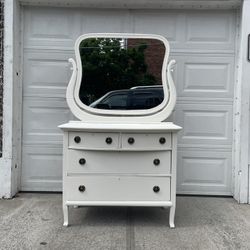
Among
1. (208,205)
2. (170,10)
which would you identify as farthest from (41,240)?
(170,10)

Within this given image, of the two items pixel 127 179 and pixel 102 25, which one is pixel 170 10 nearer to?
pixel 102 25

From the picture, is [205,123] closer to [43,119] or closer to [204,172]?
[204,172]

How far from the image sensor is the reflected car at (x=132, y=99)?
422 cm

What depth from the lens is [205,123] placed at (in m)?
4.71

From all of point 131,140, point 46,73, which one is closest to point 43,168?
point 46,73

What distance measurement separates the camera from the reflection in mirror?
426 centimetres

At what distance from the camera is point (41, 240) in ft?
10.9

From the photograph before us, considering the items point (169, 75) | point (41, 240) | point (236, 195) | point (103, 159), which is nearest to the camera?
point (41, 240)

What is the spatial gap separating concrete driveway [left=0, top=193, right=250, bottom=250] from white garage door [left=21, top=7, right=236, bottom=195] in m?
0.47

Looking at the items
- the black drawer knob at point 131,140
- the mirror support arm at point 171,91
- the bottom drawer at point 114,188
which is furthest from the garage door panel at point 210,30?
the bottom drawer at point 114,188

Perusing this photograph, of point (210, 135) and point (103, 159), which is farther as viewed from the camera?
point (210, 135)

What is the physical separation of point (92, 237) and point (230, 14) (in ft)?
10.4

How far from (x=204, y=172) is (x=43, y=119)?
7.07ft

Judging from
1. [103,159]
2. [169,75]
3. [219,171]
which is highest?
[169,75]
